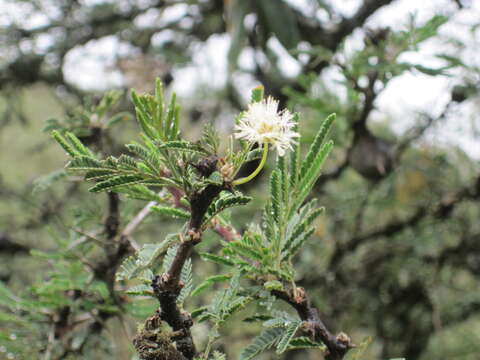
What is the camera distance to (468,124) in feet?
4.91

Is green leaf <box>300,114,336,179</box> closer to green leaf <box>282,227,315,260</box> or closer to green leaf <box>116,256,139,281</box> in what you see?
green leaf <box>282,227,315,260</box>

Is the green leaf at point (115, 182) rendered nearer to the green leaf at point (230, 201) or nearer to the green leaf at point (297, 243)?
the green leaf at point (230, 201)

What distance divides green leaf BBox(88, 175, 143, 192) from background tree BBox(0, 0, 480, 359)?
1.22ft

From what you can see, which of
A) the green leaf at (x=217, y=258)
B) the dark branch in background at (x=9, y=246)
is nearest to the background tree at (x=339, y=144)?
the dark branch in background at (x=9, y=246)

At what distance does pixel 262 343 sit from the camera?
56 cm

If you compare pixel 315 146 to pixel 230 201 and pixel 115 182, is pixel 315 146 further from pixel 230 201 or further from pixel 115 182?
pixel 115 182

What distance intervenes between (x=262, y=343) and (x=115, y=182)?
0.87 feet

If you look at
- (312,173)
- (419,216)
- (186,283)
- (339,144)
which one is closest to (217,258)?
(186,283)

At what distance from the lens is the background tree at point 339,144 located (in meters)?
0.99

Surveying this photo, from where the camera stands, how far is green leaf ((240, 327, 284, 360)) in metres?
0.55

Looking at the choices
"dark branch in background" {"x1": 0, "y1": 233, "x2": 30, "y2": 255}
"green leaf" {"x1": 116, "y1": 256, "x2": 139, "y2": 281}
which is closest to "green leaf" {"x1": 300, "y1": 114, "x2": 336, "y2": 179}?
"green leaf" {"x1": 116, "y1": 256, "x2": 139, "y2": 281}

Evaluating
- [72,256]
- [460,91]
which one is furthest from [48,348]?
[460,91]

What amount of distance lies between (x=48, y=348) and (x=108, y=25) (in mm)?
1573

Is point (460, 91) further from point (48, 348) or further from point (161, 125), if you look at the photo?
point (48, 348)
